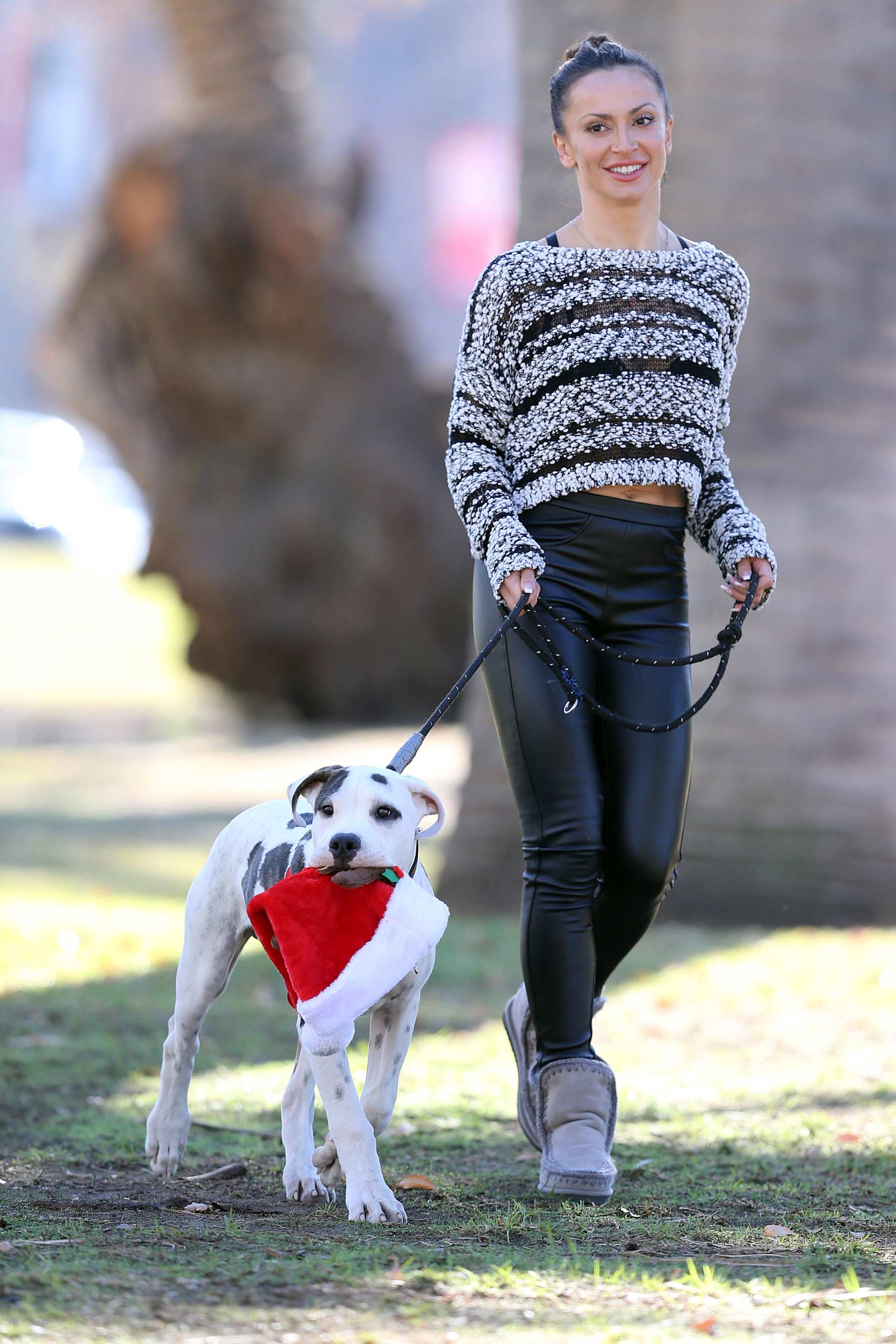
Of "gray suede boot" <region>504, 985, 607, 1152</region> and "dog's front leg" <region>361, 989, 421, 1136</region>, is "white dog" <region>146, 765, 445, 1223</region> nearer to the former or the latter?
"dog's front leg" <region>361, 989, 421, 1136</region>

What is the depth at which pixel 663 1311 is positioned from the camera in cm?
293

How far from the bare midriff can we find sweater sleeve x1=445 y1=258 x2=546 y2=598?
20cm

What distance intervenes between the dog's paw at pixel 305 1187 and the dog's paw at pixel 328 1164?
2cm

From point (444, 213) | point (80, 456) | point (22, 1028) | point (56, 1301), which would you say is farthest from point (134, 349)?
point (444, 213)

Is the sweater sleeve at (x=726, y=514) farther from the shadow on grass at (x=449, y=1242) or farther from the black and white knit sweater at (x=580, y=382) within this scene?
the shadow on grass at (x=449, y=1242)

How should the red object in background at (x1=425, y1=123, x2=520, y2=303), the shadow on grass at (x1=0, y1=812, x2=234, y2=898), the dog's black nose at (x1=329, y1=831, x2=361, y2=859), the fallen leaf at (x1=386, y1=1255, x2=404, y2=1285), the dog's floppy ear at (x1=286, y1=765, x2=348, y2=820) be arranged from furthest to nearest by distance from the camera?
the red object in background at (x1=425, y1=123, x2=520, y2=303)
the shadow on grass at (x1=0, y1=812, x2=234, y2=898)
the dog's floppy ear at (x1=286, y1=765, x2=348, y2=820)
the dog's black nose at (x1=329, y1=831, x2=361, y2=859)
the fallen leaf at (x1=386, y1=1255, x2=404, y2=1285)

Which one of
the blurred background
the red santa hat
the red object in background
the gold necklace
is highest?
the red object in background

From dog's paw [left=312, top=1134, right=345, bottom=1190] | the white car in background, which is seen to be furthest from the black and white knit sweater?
the white car in background

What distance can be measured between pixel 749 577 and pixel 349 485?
12.0 m

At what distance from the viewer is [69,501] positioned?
1258 inches

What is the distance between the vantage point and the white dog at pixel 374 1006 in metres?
3.57

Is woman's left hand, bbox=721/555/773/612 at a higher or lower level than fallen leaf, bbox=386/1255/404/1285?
higher

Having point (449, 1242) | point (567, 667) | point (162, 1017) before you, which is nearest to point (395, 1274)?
point (449, 1242)

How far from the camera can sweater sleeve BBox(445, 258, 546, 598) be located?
12.8 feet
